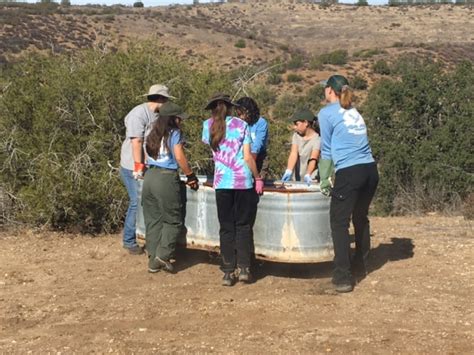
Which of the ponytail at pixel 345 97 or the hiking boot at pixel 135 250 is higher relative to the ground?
the ponytail at pixel 345 97

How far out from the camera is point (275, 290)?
19.9 ft

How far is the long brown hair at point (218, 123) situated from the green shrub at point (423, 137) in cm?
878

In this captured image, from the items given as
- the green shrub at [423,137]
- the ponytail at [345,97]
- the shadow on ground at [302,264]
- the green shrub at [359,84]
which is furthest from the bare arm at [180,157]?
the green shrub at [359,84]

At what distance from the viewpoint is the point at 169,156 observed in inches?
256

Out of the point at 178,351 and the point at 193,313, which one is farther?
the point at 193,313

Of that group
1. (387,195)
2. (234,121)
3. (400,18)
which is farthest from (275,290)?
(400,18)

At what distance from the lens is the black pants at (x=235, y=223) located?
6.08 metres

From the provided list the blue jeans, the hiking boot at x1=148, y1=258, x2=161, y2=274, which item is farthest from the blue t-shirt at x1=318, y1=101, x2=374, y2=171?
the blue jeans

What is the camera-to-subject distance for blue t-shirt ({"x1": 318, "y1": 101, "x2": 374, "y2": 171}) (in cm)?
581

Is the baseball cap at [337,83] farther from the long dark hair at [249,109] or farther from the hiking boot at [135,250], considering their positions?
the hiking boot at [135,250]

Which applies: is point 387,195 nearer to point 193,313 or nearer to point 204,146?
point 204,146

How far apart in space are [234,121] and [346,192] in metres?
1.14

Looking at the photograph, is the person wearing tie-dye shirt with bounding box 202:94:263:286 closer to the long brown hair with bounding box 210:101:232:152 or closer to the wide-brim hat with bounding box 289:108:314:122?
the long brown hair with bounding box 210:101:232:152

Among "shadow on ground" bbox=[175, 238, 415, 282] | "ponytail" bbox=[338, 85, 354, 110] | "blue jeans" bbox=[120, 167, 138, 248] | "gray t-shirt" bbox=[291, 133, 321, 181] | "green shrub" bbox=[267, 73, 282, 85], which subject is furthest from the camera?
"green shrub" bbox=[267, 73, 282, 85]
